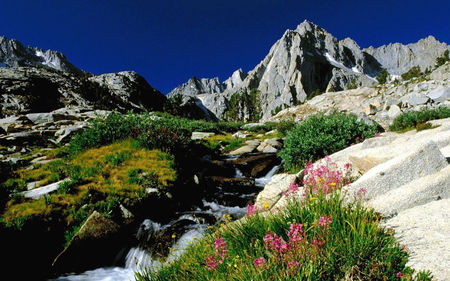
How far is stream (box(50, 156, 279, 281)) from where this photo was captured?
4.29 metres

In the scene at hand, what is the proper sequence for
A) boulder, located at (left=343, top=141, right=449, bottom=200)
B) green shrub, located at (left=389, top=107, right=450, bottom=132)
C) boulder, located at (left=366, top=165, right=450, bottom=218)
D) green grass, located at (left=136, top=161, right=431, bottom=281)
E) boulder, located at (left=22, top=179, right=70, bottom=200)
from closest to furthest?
green grass, located at (left=136, top=161, right=431, bottom=281) → boulder, located at (left=366, top=165, right=450, bottom=218) → boulder, located at (left=343, top=141, right=449, bottom=200) → boulder, located at (left=22, top=179, right=70, bottom=200) → green shrub, located at (left=389, top=107, right=450, bottom=132)

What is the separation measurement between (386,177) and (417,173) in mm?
526

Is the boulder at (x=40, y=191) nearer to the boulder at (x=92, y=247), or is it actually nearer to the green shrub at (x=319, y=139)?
the boulder at (x=92, y=247)

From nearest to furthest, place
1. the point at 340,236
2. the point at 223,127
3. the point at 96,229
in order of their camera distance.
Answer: the point at 340,236, the point at 96,229, the point at 223,127

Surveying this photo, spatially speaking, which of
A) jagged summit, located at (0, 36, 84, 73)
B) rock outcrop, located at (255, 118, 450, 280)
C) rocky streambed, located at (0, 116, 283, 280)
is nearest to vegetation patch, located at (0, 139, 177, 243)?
rocky streambed, located at (0, 116, 283, 280)

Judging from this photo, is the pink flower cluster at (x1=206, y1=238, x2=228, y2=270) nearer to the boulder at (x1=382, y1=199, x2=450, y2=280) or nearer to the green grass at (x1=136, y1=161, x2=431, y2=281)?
the green grass at (x1=136, y1=161, x2=431, y2=281)

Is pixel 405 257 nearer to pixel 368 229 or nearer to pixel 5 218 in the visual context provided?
pixel 368 229

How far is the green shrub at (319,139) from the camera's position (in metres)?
8.44

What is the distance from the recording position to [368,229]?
2.22m

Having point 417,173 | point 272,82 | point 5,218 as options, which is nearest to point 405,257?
point 417,173

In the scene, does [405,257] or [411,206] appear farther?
[411,206]

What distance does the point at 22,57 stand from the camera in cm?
16500

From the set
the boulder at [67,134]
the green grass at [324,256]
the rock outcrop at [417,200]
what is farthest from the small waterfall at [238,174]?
the boulder at [67,134]

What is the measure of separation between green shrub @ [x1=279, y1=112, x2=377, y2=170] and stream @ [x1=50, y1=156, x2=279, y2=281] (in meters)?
2.44
